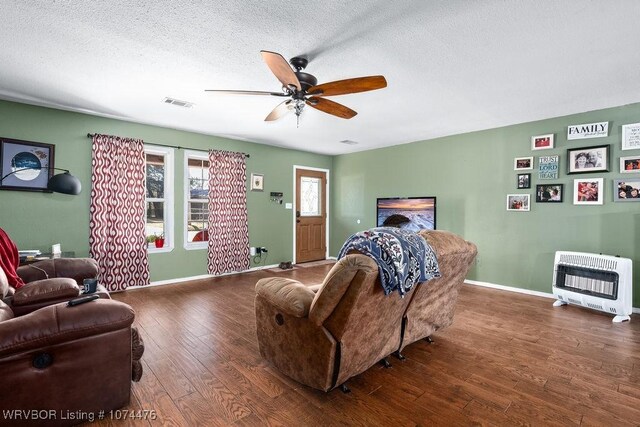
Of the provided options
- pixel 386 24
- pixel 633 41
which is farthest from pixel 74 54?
pixel 633 41

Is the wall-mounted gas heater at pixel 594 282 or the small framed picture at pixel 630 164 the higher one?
the small framed picture at pixel 630 164

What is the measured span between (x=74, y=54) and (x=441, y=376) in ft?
13.4

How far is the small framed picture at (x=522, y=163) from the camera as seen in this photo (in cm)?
453

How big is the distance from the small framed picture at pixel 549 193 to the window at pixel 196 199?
5.44m

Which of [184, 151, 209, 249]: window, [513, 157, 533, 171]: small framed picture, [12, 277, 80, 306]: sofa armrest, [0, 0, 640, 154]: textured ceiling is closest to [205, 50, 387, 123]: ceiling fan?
[0, 0, 640, 154]: textured ceiling

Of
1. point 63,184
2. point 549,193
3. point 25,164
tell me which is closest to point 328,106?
point 63,184

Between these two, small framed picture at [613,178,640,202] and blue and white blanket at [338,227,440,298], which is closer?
blue and white blanket at [338,227,440,298]

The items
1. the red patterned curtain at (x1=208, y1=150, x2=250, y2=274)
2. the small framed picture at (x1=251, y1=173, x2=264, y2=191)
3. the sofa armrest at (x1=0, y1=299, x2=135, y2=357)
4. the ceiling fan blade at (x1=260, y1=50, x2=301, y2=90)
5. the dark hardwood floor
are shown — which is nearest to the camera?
the sofa armrest at (x1=0, y1=299, x2=135, y2=357)

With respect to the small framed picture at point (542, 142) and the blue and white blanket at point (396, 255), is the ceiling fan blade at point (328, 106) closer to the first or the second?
the blue and white blanket at point (396, 255)

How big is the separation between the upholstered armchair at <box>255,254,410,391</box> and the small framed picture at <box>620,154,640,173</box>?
383 cm

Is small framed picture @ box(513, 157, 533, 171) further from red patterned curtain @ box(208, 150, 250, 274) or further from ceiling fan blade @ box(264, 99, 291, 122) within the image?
red patterned curtain @ box(208, 150, 250, 274)

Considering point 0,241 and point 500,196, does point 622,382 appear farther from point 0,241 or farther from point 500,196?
point 0,241

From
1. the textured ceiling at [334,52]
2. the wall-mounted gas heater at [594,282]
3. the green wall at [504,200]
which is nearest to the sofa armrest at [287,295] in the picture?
the textured ceiling at [334,52]

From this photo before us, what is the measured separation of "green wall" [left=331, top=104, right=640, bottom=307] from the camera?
389cm
